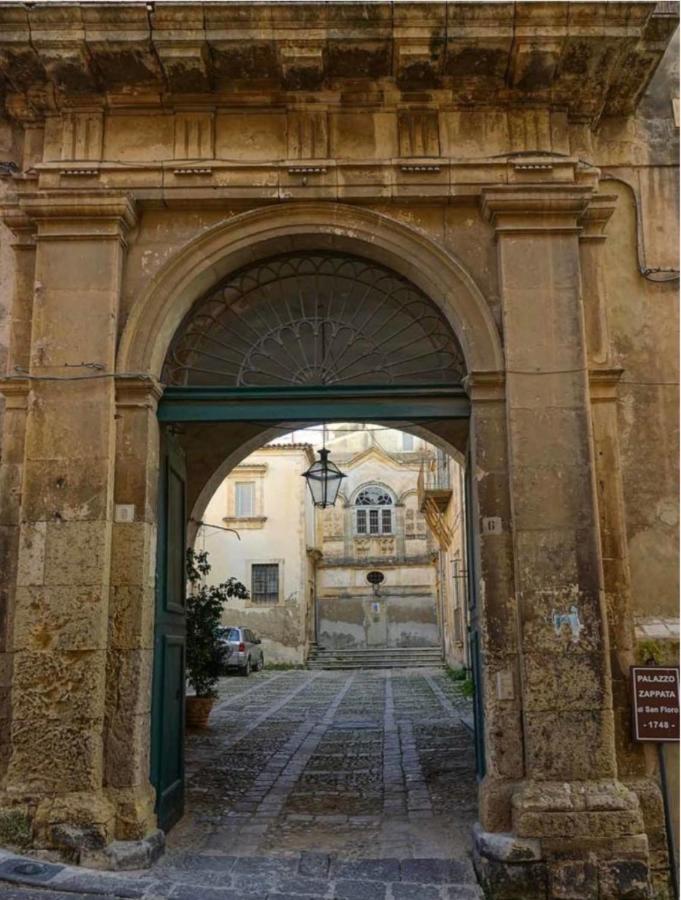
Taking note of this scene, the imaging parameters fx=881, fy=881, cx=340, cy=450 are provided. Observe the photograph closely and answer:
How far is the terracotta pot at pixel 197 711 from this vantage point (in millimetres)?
11344

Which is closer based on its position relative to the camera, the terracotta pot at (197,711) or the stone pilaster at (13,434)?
the stone pilaster at (13,434)

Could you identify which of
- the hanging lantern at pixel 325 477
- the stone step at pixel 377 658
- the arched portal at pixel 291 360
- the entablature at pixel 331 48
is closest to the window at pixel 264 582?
the stone step at pixel 377 658

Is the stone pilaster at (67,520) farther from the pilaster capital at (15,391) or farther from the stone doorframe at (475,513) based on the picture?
the pilaster capital at (15,391)

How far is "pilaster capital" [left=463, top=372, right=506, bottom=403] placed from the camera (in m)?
6.02

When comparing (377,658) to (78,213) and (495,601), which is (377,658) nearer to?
(495,601)

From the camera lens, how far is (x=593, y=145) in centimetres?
658

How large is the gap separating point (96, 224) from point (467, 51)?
9.31ft

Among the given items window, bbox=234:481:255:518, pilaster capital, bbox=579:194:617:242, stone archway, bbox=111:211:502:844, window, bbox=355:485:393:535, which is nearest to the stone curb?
stone archway, bbox=111:211:502:844

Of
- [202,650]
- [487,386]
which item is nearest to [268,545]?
[202,650]

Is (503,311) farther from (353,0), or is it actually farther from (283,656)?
(283,656)

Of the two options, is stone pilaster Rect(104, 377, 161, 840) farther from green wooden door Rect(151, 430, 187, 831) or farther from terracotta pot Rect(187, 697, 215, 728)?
terracotta pot Rect(187, 697, 215, 728)

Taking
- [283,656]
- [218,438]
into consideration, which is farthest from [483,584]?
[283,656]

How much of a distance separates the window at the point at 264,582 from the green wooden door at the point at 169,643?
23005 millimetres

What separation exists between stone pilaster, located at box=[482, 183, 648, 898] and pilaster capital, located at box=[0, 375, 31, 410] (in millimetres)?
3334
